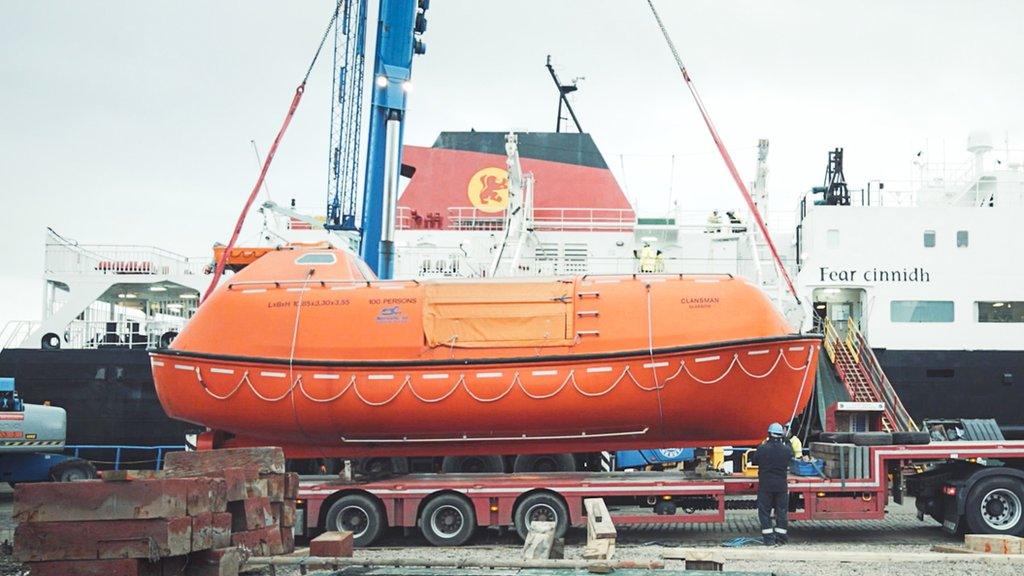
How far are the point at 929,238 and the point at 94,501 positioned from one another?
50.9 feet

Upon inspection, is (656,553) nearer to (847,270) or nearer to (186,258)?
(847,270)

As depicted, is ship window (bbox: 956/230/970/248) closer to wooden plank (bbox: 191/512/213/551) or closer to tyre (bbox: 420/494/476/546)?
tyre (bbox: 420/494/476/546)

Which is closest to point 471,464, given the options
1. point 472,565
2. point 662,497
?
point 662,497

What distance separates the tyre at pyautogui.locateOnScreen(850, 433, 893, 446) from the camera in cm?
1027

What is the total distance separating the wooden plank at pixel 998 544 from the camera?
8656 millimetres

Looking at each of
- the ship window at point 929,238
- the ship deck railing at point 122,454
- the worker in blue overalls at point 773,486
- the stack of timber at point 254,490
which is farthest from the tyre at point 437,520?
the ship window at point 929,238

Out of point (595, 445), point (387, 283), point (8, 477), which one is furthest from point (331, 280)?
point (8, 477)

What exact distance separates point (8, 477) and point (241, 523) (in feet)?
31.7

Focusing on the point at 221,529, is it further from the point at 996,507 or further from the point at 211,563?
the point at 996,507

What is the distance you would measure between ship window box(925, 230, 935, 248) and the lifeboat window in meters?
11.2

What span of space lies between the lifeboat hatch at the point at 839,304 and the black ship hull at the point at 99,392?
12025 millimetres

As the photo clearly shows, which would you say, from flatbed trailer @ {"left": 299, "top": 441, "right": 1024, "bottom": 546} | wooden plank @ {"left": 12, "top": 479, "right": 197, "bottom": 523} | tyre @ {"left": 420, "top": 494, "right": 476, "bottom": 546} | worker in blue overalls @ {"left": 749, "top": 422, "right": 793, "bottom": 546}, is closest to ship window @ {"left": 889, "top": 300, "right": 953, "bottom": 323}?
flatbed trailer @ {"left": 299, "top": 441, "right": 1024, "bottom": 546}

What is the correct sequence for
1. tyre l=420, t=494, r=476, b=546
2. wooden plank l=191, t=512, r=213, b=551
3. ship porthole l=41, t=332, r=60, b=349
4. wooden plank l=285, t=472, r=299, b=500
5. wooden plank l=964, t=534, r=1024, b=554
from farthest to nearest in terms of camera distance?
ship porthole l=41, t=332, r=60, b=349 < tyre l=420, t=494, r=476, b=546 < wooden plank l=964, t=534, r=1024, b=554 < wooden plank l=285, t=472, r=299, b=500 < wooden plank l=191, t=512, r=213, b=551

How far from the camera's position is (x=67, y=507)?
225 inches
